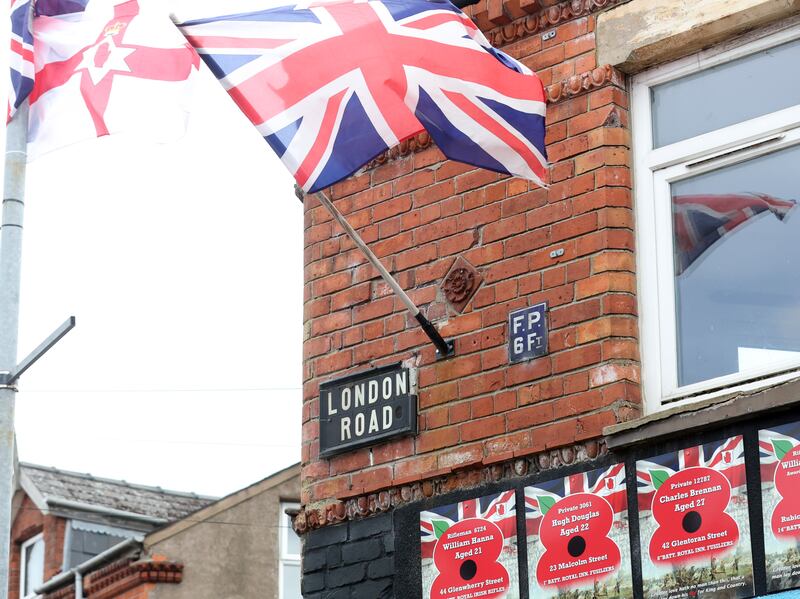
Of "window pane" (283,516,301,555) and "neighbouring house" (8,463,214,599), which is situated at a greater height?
"neighbouring house" (8,463,214,599)

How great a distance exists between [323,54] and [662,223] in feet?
5.73

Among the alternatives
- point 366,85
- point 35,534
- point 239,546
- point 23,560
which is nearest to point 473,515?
point 366,85

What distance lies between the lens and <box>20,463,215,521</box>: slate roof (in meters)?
26.6

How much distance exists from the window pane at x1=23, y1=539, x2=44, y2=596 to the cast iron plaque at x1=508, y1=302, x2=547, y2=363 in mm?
20911

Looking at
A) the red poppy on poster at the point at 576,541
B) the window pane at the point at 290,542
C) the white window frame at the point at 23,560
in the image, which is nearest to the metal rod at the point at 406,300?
the red poppy on poster at the point at 576,541

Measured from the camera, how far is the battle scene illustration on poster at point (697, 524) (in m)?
6.44

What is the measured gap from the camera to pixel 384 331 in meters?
8.14

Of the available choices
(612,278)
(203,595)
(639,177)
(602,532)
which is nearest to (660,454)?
(602,532)

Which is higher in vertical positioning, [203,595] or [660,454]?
[203,595]

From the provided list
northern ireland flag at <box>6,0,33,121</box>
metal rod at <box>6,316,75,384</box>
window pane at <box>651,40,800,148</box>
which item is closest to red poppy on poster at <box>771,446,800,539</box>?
window pane at <box>651,40,800,148</box>

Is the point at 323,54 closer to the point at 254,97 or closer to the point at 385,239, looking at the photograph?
the point at 254,97

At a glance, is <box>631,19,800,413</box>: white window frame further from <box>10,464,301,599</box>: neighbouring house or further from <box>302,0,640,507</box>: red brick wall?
<box>10,464,301,599</box>: neighbouring house

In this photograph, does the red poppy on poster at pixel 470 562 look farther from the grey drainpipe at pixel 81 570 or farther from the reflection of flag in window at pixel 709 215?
the grey drainpipe at pixel 81 570

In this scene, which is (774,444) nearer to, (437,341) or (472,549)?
(472,549)
